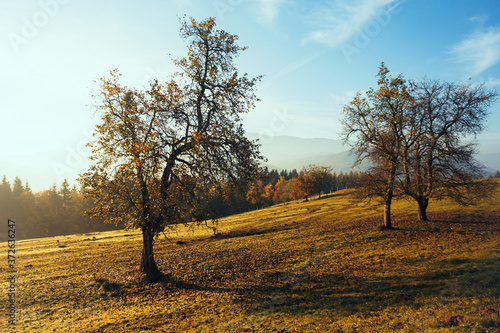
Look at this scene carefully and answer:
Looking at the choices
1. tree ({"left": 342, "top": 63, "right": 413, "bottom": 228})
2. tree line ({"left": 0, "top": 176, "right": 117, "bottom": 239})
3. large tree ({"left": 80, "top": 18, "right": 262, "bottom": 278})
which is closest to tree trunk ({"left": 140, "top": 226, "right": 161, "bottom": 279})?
large tree ({"left": 80, "top": 18, "right": 262, "bottom": 278})

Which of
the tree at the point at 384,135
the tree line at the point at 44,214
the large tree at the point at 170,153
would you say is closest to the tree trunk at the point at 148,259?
the large tree at the point at 170,153

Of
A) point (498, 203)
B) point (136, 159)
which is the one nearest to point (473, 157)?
point (498, 203)

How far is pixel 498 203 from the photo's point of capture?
130ft

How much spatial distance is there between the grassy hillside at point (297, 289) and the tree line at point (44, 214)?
85.9m

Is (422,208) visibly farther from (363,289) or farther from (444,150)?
(363,289)

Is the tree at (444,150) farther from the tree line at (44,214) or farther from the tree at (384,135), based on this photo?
the tree line at (44,214)

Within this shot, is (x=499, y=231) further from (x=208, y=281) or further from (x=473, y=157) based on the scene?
(x=208, y=281)

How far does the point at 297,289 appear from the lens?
1614 cm

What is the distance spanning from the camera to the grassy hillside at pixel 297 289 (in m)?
11.3

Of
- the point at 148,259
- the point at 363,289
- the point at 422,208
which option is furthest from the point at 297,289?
the point at 422,208

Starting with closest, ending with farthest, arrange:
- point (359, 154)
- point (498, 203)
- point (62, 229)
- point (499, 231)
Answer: point (499, 231) < point (359, 154) < point (498, 203) < point (62, 229)

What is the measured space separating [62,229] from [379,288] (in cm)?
12862

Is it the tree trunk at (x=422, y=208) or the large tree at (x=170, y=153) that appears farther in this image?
the tree trunk at (x=422, y=208)

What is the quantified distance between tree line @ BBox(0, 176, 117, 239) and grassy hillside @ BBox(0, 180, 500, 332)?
282 ft
